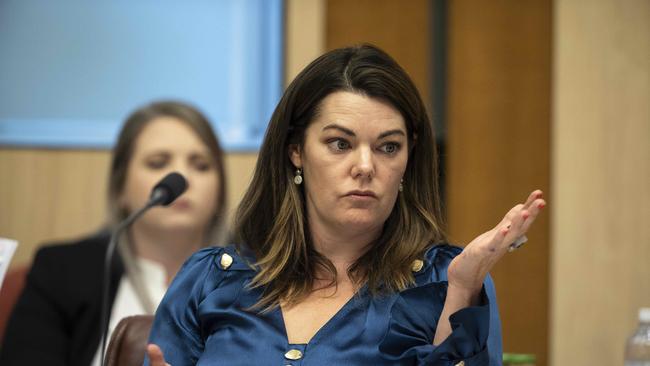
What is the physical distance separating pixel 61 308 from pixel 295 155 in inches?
51.0

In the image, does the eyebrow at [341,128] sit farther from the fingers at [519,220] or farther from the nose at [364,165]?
the fingers at [519,220]

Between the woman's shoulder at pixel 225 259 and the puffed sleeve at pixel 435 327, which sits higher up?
the woman's shoulder at pixel 225 259

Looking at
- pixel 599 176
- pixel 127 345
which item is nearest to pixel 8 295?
pixel 127 345

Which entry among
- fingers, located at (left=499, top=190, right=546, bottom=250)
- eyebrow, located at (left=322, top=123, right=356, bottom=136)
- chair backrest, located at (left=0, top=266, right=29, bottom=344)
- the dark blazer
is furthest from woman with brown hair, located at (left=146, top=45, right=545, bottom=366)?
chair backrest, located at (left=0, top=266, right=29, bottom=344)

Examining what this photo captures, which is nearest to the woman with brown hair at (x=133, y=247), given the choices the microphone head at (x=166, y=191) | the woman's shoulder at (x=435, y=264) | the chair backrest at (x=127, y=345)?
the microphone head at (x=166, y=191)

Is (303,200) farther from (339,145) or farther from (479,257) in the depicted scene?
(479,257)

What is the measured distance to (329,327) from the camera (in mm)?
2182

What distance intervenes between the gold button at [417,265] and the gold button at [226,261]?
1.37 ft

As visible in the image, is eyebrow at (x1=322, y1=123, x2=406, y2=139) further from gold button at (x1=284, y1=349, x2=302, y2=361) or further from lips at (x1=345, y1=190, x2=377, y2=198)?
gold button at (x1=284, y1=349, x2=302, y2=361)

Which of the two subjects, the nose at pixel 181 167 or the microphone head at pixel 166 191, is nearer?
the microphone head at pixel 166 191

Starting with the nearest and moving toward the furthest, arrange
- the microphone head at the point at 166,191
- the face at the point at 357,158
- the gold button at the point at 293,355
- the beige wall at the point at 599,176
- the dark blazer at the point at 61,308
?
1. the gold button at the point at 293,355
2. the face at the point at 357,158
3. the microphone head at the point at 166,191
4. the dark blazer at the point at 61,308
5. the beige wall at the point at 599,176

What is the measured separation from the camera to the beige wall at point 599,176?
437 cm

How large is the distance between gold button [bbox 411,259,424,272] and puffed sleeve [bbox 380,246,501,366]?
0.7 inches

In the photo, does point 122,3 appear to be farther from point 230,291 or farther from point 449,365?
point 449,365
